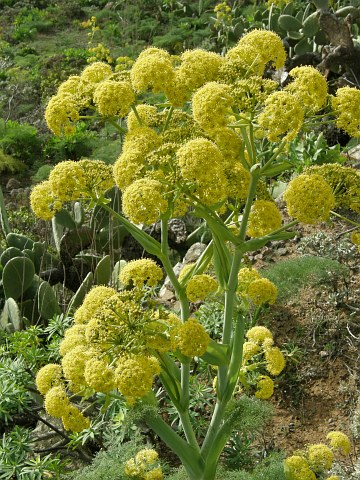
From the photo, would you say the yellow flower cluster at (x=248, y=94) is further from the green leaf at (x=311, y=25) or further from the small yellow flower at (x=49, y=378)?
the green leaf at (x=311, y=25)

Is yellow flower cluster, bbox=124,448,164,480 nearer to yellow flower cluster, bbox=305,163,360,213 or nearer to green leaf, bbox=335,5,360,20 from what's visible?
yellow flower cluster, bbox=305,163,360,213

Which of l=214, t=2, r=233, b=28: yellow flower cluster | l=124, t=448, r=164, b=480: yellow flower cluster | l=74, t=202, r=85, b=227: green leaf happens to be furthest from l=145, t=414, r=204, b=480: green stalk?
l=214, t=2, r=233, b=28: yellow flower cluster

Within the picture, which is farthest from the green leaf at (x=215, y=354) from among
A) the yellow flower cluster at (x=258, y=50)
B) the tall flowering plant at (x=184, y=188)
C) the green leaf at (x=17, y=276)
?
the green leaf at (x=17, y=276)

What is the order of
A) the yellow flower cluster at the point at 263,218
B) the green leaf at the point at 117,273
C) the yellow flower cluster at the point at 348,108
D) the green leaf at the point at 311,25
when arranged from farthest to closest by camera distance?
the green leaf at the point at 311,25 < the green leaf at the point at 117,273 < the yellow flower cluster at the point at 263,218 < the yellow flower cluster at the point at 348,108

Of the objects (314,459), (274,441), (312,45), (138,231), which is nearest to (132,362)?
(138,231)

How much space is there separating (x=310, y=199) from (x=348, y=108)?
1.26ft

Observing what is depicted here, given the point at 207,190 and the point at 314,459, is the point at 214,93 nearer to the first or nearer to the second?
the point at 207,190

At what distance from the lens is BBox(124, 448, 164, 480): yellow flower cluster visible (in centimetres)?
297

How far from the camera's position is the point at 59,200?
2518 mm

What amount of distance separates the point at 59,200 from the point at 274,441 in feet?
7.36

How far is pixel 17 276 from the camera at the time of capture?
514 cm

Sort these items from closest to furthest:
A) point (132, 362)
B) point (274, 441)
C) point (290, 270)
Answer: point (132, 362)
point (274, 441)
point (290, 270)

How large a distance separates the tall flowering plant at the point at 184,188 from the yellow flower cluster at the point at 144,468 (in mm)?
214

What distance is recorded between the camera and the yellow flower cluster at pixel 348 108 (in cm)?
238
